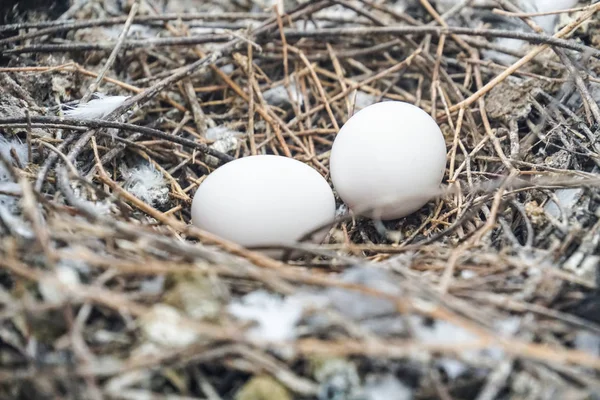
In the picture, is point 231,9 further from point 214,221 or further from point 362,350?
point 362,350

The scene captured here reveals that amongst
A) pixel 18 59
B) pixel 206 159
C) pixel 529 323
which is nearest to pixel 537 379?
pixel 529 323

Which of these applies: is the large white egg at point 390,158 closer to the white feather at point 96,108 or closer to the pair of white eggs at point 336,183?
the pair of white eggs at point 336,183

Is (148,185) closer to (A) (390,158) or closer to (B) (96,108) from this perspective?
(B) (96,108)

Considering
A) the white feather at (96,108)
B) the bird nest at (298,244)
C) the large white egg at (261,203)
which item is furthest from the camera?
the white feather at (96,108)

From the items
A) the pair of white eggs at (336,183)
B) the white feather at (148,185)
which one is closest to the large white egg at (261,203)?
the pair of white eggs at (336,183)

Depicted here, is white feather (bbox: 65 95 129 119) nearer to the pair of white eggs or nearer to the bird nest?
the bird nest

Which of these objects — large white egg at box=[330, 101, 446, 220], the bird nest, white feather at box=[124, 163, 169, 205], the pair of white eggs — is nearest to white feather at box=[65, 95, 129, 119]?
the bird nest

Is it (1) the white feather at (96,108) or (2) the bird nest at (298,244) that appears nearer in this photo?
(2) the bird nest at (298,244)
